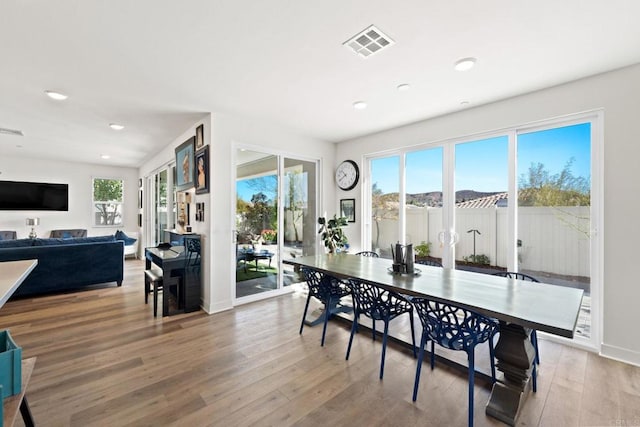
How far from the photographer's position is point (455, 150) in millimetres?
3713

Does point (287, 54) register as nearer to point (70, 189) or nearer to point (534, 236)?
point (534, 236)

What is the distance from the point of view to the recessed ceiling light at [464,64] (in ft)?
7.75

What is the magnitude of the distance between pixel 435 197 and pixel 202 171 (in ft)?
10.6

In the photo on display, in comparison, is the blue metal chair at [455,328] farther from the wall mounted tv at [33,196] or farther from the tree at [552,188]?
the wall mounted tv at [33,196]

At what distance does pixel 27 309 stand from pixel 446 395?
5.16 meters

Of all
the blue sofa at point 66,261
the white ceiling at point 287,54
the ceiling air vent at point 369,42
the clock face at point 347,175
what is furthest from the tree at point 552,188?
the blue sofa at point 66,261

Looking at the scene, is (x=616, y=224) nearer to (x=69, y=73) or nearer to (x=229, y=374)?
(x=229, y=374)

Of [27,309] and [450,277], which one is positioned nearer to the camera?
[450,277]

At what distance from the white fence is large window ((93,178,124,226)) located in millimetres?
8220

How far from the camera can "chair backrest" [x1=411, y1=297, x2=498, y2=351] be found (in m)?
1.81

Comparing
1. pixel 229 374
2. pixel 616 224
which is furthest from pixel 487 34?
pixel 229 374

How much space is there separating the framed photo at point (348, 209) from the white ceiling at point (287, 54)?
5.36 ft

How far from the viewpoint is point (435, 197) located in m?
3.92

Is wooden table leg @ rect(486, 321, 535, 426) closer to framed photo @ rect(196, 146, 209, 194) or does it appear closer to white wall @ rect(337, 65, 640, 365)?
white wall @ rect(337, 65, 640, 365)
